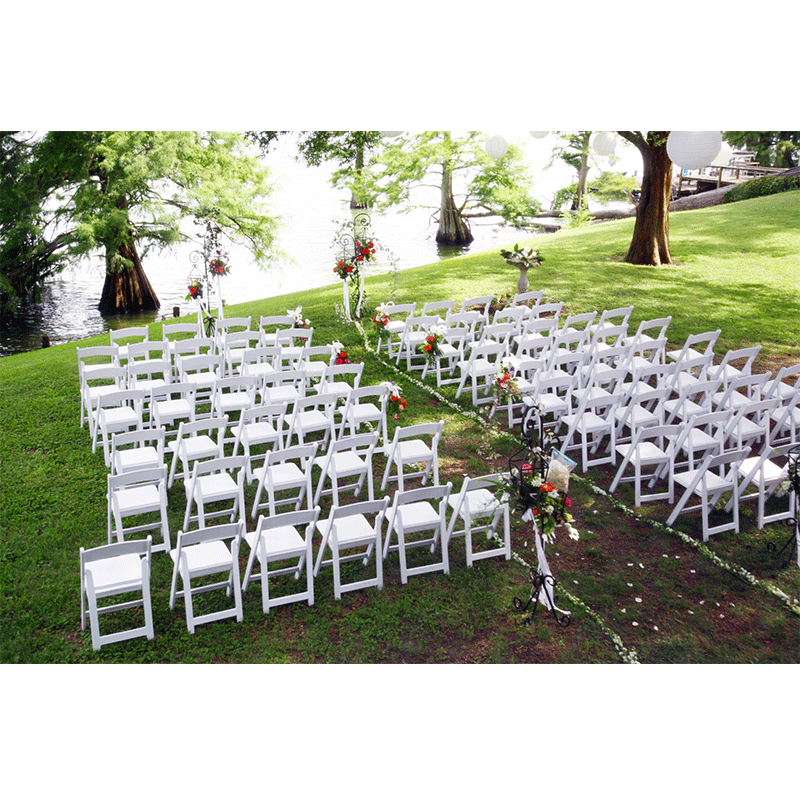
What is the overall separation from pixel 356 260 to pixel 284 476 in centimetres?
648

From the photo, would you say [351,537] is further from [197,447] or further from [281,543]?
[197,447]

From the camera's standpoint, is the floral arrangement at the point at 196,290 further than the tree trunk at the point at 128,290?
No

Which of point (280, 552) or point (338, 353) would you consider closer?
point (280, 552)

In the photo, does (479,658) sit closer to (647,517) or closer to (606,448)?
(647,517)

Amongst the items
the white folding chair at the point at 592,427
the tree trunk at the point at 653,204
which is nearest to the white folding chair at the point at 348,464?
the white folding chair at the point at 592,427

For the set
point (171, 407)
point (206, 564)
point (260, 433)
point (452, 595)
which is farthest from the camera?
point (171, 407)

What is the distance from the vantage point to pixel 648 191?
15.4 meters

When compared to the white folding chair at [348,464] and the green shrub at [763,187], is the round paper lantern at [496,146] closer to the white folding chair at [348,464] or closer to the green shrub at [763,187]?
the white folding chair at [348,464]

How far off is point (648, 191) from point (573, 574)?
12.1 metres

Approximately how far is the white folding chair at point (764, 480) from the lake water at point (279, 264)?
1146 cm

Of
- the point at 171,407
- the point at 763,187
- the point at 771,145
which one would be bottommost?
the point at 171,407

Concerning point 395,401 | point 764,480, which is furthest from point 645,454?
point 395,401

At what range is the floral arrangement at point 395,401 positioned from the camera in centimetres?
748

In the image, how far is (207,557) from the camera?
512 centimetres
